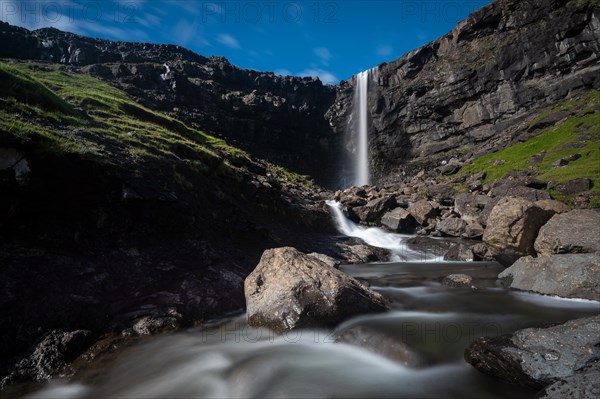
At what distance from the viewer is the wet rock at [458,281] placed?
508 inches

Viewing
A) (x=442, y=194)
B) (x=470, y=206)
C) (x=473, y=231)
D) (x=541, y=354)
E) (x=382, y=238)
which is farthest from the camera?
(x=442, y=194)

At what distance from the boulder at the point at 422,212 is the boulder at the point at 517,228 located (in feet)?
44.6

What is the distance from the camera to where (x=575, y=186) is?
2531cm

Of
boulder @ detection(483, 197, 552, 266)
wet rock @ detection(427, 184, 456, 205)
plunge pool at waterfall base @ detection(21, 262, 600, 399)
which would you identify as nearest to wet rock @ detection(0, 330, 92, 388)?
plunge pool at waterfall base @ detection(21, 262, 600, 399)

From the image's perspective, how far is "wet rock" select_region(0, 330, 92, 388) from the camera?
21.1ft

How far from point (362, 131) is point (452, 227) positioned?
52.7 meters

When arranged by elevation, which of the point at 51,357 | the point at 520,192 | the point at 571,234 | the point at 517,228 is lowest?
the point at 51,357

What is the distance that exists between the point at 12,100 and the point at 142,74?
229ft

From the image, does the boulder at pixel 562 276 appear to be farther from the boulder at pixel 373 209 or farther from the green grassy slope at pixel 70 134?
the boulder at pixel 373 209

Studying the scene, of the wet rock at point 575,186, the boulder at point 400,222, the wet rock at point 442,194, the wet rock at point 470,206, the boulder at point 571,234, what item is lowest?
the boulder at point 571,234

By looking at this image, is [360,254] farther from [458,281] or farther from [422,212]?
[422,212]

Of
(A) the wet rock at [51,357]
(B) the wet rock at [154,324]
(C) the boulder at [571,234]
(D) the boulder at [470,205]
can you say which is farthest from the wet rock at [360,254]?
(A) the wet rock at [51,357]

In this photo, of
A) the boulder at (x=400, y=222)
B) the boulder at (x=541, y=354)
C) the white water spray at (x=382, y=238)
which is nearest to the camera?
the boulder at (x=541, y=354)

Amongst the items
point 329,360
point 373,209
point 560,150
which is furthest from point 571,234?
point 560,150
